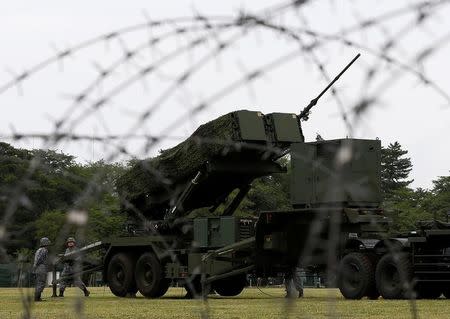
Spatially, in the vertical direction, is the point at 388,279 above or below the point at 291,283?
above

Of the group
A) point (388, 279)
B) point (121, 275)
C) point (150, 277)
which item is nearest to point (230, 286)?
point (150, 277)

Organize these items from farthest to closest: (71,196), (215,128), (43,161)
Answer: (215,128), (71,196), (43,161)

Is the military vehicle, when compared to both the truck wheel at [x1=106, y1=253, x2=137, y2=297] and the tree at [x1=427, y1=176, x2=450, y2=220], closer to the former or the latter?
the truck wheel at [x1=106, y1=253, x2=137, y2=297]

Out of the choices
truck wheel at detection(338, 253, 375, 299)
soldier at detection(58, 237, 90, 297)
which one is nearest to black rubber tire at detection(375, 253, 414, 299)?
truck wheel at detection(338, 253, 375, 299)

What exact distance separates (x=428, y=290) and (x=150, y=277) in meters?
5.89

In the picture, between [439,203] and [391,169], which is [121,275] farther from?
[439,203]

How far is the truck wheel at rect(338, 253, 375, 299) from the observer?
58.6ft

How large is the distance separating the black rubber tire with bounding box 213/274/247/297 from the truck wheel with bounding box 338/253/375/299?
4.04 m

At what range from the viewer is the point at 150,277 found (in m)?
21.0

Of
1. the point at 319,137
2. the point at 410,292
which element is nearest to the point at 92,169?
the point at 319,137

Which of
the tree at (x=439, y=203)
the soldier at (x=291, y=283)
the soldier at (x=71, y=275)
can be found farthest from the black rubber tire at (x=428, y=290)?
the tree at (x=439, y=203)

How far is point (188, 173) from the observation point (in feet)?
64.5

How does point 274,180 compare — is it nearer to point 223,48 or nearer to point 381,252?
point 381,252

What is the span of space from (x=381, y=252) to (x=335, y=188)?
663 inches
